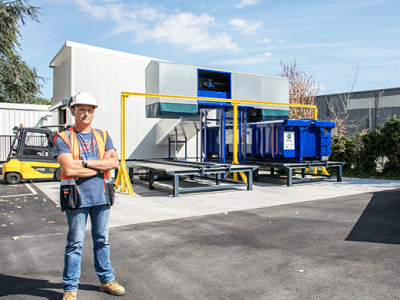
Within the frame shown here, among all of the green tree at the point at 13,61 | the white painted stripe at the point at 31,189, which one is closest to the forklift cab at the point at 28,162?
the white painted stripe at the point at 31,189

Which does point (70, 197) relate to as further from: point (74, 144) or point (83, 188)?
point (74, 144)

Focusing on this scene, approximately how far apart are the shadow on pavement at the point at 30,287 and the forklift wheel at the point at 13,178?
1020cm

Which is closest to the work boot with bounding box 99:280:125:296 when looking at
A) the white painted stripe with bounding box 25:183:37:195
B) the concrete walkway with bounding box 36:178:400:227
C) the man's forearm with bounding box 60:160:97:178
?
the man's forearm with bounding box 60:160:97:178

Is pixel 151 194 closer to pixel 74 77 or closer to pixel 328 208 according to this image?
pixel 328 208

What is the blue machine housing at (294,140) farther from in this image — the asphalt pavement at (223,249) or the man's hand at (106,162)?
the man's hand at (106,162)

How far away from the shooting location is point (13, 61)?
107ft

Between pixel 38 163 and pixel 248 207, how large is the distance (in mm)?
8956

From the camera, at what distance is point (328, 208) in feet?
26.6

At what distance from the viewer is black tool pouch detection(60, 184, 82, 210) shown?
3.28 m

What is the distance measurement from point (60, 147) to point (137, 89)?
13.8 meters

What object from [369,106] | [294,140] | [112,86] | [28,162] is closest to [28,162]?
[28,162]

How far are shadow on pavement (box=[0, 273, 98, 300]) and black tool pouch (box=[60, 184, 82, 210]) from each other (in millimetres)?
1016

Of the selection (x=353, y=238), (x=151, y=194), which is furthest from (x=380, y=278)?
(x=151, y=194)

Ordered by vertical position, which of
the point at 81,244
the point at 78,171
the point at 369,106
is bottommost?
the point at 81,244
